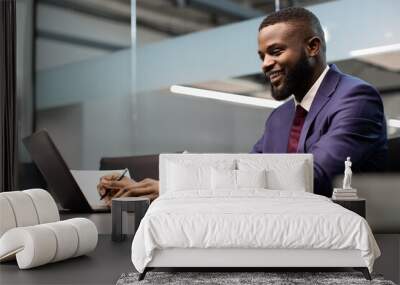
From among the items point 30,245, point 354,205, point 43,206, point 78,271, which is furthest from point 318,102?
point 30,245

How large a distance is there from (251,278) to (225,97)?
298cm

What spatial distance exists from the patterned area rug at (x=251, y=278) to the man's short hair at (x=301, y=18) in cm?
278

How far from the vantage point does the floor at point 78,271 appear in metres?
3.59

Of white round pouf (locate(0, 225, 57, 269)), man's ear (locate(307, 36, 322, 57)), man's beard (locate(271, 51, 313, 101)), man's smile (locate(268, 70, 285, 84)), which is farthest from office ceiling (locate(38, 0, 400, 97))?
white round pouf (locate(0, 225, 57, 269))

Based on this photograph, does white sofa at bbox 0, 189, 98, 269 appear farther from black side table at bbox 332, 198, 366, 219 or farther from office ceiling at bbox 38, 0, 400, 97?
office ceiling at bbox 38, 0, 400, 97

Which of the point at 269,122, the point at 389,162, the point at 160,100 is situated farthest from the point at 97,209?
the point at 389,162

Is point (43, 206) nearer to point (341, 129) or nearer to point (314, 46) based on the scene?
point (341, 129)

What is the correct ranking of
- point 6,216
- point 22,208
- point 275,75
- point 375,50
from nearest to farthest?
point 6,216
point 22,208
point 375,50
point 275,75

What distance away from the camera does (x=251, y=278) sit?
357 centimetres

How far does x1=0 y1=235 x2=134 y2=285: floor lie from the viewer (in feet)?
11.8

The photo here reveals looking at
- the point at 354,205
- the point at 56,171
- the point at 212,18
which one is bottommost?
the point at 354,205

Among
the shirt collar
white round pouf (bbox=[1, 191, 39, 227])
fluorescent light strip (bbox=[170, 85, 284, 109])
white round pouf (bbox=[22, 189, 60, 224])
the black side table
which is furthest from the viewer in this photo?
fluorescent light strip (bbox=[170, 85, 284, 109])

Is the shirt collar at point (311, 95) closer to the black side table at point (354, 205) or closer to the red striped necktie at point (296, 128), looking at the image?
the red striped necktie at point (296, 128)

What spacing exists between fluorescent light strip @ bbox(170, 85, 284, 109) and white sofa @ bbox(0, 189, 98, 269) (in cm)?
229
